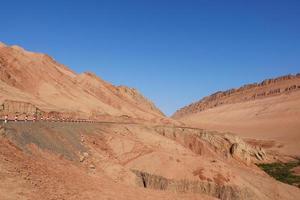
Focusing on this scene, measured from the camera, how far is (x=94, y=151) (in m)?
28.4

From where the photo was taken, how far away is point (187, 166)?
2964 cm

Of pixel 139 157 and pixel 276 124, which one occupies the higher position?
pixel 276 124

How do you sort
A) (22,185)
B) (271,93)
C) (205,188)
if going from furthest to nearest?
(271,93), (205,188), (22,185)

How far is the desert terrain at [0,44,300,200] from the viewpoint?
20.5m

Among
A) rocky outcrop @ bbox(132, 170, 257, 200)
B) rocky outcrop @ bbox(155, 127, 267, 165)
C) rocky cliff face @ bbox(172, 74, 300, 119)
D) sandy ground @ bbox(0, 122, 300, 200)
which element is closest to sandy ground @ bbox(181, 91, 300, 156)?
rocky cliff face @ bbox(172, 74, 300, 119)

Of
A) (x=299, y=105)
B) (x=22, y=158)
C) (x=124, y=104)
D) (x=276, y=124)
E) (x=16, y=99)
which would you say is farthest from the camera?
(x=299, y=105)

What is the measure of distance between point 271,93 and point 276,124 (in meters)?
50.5

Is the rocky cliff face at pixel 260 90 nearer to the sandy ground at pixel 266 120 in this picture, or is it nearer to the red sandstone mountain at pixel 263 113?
the red sandstone mountain at pixel 263 113

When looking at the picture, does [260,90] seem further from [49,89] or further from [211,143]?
[49,89]

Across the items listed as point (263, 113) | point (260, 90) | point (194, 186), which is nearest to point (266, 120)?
point (263, 113)

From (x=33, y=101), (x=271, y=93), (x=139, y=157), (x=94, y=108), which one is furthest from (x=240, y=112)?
(x=139, y=157)

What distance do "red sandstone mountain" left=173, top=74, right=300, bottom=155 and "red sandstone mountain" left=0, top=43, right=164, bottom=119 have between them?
92.6 feet

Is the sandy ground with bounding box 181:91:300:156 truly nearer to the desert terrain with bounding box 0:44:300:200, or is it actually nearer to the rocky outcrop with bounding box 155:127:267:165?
the desert terrain with bounding box 0:44:300:200

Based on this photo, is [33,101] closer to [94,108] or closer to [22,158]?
[94,108]
